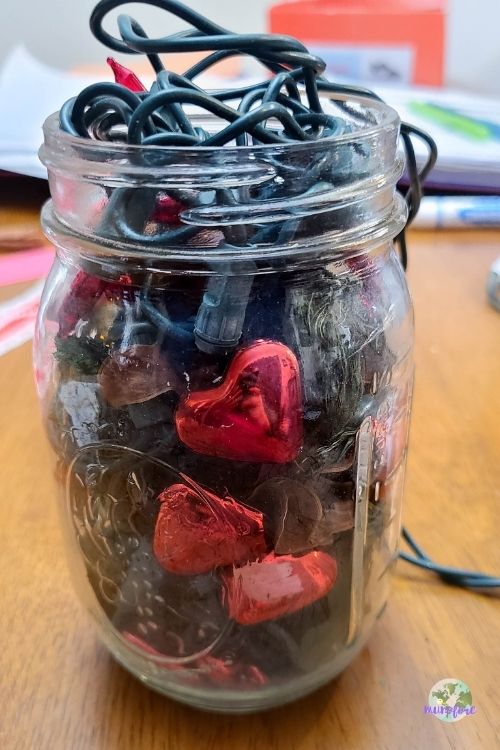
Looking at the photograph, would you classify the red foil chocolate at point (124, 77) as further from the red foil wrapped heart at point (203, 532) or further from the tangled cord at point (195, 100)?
the red foil wrapped heart at point (203, 532)

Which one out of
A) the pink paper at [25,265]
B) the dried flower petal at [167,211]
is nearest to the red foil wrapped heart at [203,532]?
the dried flower petal at [167,211]

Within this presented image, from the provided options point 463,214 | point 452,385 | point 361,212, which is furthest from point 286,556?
point 463,214

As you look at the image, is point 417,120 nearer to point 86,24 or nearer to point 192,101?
point 86,24

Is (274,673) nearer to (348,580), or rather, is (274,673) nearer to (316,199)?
(348,580)

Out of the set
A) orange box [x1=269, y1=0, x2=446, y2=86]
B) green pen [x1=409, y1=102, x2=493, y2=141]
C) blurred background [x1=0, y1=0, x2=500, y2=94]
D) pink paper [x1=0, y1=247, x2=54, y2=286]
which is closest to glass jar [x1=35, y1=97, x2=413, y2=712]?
pink paper [x1=0, y1=247, x2=54, y2=286]

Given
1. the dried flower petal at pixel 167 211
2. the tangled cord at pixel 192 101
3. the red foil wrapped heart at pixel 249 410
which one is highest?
the tangled cord at pixel 192 101

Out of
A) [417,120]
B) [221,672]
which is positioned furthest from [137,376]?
[417,120]

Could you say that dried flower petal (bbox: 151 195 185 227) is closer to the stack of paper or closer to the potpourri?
the potpourri
